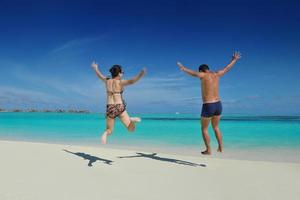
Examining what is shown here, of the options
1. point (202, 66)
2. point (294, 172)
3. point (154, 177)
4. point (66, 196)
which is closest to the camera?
point (66, 196)

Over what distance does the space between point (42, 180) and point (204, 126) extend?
12.8 ft

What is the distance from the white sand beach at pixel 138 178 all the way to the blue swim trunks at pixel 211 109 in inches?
41.1

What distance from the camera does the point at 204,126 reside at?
305 inches

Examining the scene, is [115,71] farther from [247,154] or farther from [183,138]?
[183,138]

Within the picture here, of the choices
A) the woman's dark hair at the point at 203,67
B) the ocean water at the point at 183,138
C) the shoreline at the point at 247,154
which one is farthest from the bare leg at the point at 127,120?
the ocean water at the point at 183,138

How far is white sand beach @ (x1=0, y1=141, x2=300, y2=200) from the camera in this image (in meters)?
4.57

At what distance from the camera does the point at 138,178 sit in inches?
219

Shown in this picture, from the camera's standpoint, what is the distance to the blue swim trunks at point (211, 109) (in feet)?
24.8

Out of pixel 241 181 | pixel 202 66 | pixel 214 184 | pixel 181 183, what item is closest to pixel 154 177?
pixel 181 183

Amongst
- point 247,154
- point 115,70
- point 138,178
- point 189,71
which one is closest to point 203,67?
point 189,71

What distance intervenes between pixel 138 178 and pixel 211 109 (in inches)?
109

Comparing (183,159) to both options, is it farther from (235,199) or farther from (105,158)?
(235,199)

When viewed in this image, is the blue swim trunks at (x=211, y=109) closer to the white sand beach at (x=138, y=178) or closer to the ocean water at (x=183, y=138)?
the white sand beach at (x=138, y=178)

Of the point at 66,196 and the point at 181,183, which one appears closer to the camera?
the point at 66,196
